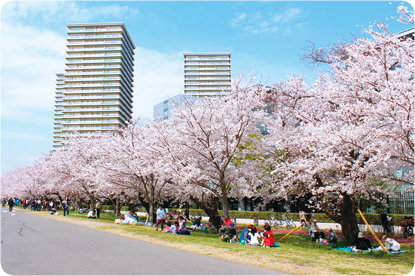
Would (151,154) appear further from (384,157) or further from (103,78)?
(103,78)

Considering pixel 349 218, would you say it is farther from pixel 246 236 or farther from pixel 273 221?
pixel 273 221

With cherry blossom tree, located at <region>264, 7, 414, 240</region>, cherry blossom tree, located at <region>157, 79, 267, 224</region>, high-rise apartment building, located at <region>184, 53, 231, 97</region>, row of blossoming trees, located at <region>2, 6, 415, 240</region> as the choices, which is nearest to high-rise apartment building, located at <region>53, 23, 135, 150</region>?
high-rise apartment building, located at <region>184, 53, 231, 97</region>

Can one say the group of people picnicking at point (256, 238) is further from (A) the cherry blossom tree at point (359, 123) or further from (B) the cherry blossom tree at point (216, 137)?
(B) the cherry blossom tree at point (216, 137)

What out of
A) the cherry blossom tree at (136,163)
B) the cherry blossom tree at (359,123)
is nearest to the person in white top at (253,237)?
the cherry blossom tree at (359,123)

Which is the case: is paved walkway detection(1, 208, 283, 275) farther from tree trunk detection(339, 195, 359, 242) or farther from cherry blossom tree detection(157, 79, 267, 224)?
tree trunk detection(339, 195, 359, 242)

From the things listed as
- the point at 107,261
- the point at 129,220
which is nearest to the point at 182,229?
the point at 129,220

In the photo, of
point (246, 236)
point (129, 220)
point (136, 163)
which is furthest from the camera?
point (129, 220)

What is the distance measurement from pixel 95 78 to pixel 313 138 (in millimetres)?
104284

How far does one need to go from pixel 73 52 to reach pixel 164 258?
112m

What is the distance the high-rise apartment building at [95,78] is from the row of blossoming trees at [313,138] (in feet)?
275

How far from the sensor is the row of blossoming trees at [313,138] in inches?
378

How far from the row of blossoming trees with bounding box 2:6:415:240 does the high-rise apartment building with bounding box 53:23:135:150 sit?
275 ft

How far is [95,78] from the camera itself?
339 ft

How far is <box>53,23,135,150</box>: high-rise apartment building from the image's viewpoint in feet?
328
